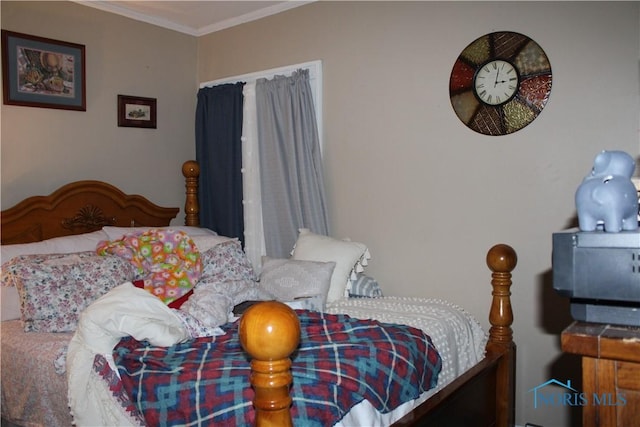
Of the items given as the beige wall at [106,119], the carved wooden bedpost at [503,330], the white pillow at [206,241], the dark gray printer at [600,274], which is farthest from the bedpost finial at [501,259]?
the beige wall at [106,119]

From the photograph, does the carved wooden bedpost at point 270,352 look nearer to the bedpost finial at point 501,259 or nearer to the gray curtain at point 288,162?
the bedpost finial at point 501,259

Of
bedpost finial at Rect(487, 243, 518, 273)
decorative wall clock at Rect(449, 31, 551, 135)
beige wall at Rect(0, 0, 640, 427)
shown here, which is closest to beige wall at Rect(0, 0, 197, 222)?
beige wall at Rect(0, 0, 640, 427)

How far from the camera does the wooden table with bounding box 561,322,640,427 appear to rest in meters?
0.82

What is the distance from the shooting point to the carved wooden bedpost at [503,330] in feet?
7.61

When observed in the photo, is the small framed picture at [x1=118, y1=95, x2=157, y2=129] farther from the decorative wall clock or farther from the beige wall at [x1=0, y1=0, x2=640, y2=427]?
the decorative wall clock

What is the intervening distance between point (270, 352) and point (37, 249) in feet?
7.44

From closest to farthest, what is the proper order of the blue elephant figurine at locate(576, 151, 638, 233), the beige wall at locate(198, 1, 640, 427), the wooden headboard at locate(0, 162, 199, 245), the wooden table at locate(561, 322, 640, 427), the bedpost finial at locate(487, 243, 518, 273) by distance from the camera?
the wooden table at locate(561, 322, 640, 427) < the blue elephant figurine at locate(576, 151, 638, 233) < the bedpost finial at locate(487, 243, 518, 273) < the beige wall at locate(198, 1, 640, 427) < the wooden headboard at locate(0, 162, 199, 245)

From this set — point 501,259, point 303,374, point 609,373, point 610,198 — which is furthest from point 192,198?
point 609,373

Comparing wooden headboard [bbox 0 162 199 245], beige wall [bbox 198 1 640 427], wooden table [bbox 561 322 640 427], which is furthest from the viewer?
wooden headboard [bbox 0 162 199 245]

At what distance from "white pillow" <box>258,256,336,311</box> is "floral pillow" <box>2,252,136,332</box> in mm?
807

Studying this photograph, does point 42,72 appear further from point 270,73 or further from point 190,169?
point 270,73

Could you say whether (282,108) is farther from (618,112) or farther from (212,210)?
(618,112)

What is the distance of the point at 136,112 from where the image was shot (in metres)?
3.77

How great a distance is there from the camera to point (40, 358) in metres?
2.15
